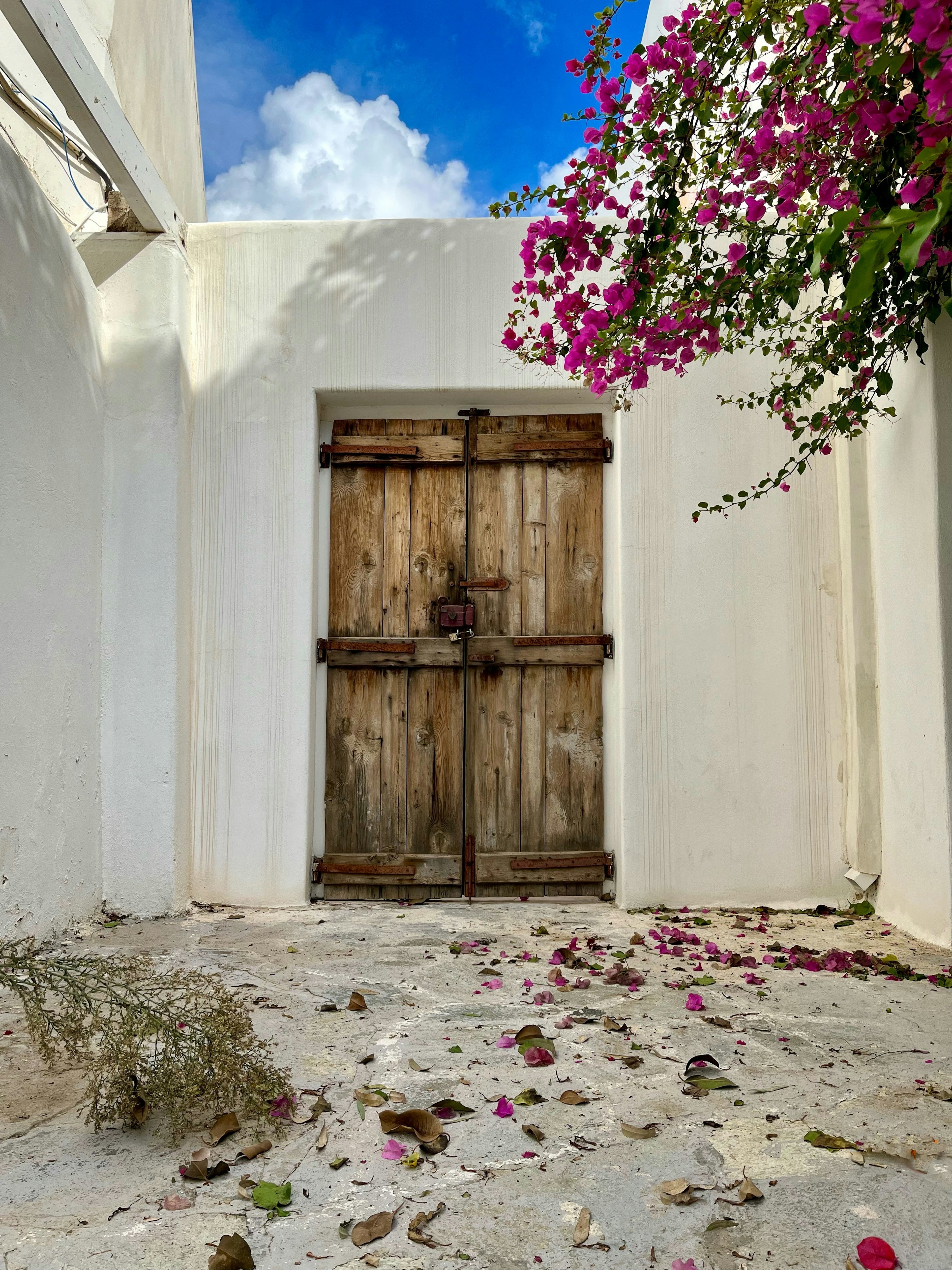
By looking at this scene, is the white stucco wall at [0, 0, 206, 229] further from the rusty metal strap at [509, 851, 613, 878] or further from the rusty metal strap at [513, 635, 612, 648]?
the rusty metal strap at [509, 851, 613, 878]

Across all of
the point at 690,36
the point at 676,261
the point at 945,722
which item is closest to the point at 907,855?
the point at 945,722

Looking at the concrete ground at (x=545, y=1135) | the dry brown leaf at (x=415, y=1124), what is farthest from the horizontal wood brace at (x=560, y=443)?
the dry brown leaf at (x=415, y=1124)

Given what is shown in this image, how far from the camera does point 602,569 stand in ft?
12.6

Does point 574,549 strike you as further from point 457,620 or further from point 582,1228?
point 582,1228

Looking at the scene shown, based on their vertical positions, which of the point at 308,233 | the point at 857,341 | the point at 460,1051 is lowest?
the point at 460,1051

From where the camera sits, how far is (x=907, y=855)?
329cm

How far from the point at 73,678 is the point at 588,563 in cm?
209

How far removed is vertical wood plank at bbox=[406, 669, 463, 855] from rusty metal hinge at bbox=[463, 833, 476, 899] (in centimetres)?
3

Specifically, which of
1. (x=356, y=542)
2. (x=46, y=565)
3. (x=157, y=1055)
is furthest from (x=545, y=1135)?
(x=356, y=542)

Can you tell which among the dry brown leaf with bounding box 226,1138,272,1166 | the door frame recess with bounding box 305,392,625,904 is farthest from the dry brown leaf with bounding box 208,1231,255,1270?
the door frame recess with bounding box 305,392,625,904

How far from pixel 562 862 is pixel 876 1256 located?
245cm

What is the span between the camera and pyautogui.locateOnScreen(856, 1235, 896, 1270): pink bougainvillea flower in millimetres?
1270

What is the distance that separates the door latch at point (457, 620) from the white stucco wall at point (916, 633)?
165cm

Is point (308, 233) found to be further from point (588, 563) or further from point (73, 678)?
point (73, 678)
